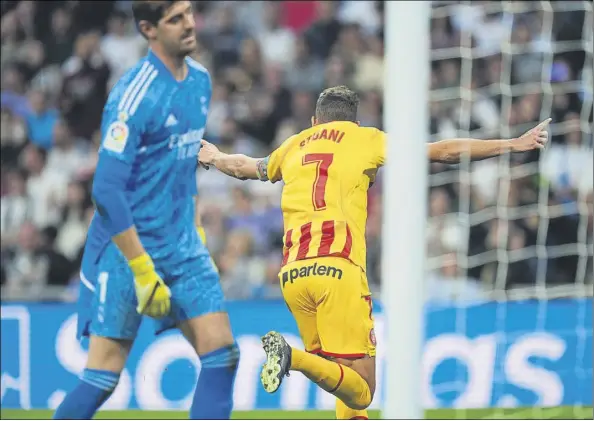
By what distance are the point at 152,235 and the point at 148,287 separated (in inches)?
11.8

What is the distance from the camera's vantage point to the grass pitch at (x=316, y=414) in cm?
857

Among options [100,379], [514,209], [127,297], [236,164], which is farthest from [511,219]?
[100,379]

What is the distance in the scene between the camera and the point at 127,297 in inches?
207

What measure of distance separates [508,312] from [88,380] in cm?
471

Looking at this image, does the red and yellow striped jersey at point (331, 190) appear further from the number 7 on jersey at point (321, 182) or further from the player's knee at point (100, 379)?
the player's knee at point (100, 379)

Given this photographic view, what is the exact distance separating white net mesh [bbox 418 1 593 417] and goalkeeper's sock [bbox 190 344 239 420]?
4189 mm

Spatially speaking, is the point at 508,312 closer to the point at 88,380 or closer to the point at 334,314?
the point at 334,314

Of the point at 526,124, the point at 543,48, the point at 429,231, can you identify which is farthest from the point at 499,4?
the point at 429,231


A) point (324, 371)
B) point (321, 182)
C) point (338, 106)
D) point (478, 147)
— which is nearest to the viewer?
point (324, 371)

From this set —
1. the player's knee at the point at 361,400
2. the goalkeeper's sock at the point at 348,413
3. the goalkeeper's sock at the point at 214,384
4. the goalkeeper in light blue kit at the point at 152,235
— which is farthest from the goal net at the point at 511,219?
Result: the goalkeeper in light blue kit at the point at 152,235

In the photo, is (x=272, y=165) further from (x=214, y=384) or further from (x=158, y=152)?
(x=214, y=384)

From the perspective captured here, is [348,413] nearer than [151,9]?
No

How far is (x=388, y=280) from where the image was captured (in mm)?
4484

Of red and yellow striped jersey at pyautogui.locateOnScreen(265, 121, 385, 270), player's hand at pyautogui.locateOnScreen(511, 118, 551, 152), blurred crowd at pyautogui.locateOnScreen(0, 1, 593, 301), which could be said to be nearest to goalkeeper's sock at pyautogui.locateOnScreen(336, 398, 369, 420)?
red and yellow striped jersey at pyautogui.locateOnScreen(265, 121, 385, 270)
